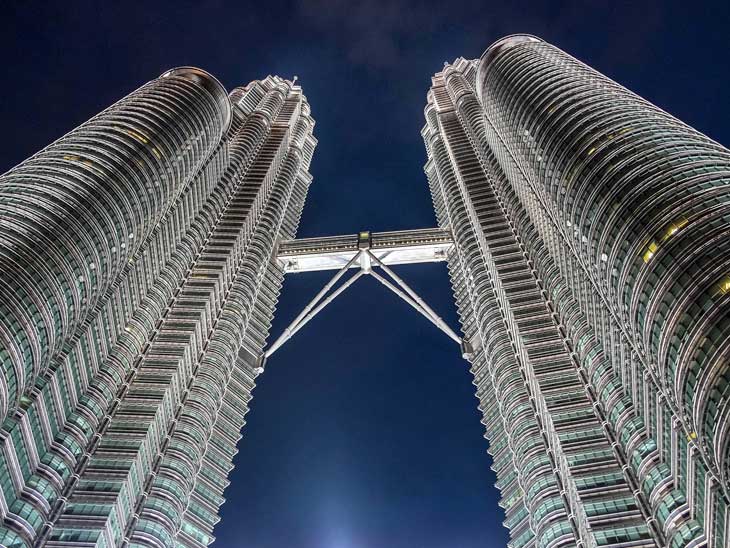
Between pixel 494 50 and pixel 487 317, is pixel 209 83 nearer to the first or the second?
pixel 494 50

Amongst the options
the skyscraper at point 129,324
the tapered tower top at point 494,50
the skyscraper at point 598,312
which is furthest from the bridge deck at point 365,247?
the tapered tower top at point 494,50

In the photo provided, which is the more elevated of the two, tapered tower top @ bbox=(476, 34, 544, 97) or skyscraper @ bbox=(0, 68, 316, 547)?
tapered tower top @ bbox=(476, 34, 544, 97)

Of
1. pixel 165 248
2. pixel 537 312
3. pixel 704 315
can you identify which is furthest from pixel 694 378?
pixel 165 248

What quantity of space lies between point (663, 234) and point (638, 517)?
102ft

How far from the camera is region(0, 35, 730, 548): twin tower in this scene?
6372cm

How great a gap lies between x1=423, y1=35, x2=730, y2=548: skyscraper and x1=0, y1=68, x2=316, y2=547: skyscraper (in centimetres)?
4256

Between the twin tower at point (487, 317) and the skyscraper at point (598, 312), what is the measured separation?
0.28 metres

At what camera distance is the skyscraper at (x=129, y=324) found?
2844 inches

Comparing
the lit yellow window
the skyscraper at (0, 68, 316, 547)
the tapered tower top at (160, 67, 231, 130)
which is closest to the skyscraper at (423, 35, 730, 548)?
the lit yellow window

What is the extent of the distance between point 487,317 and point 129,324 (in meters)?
56.4

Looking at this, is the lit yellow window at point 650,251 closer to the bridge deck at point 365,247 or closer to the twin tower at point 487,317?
the twin tower at point 487,317

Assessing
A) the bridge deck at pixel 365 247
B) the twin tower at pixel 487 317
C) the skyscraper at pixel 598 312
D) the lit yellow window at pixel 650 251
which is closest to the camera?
the skyscraper at pixel 598 312

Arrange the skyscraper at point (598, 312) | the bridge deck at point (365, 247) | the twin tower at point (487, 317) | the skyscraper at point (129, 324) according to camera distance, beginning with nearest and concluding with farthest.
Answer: the skyscraper at point (598, 312) → the twin tower at point (487, 317) → the skyscraper at point (129, 324) → the bridge deck at point (365, 247)

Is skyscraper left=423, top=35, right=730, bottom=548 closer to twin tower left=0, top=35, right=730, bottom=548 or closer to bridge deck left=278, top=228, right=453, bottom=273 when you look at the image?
twin tower left=0, top=35, right=730, bottom=548
